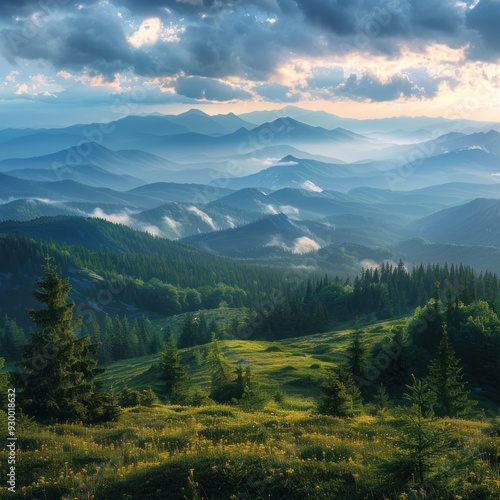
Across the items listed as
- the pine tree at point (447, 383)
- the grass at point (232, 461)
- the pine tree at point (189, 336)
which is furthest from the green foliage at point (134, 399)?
the pine tree at point (189, 336)

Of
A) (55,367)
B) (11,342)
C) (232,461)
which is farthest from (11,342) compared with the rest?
(232,461)

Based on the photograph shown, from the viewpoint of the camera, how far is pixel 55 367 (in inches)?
1084

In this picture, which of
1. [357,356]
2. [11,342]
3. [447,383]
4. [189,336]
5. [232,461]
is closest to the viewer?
[232,461]

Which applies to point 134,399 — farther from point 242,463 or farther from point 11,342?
point 11,342

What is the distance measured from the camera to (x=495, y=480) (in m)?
14.5

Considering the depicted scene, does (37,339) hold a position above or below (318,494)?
above

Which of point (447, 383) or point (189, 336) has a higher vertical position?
point (447, 383)

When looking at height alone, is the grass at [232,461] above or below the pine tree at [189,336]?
above

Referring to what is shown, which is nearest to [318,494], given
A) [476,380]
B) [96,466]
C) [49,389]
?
[96,466]

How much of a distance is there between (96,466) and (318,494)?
8.99 meters

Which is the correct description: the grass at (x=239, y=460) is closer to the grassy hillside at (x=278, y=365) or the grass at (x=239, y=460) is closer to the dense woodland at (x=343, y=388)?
the dense woodland at (x=343, y=388)

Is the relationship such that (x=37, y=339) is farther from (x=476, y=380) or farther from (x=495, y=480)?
(x=476, y=380)

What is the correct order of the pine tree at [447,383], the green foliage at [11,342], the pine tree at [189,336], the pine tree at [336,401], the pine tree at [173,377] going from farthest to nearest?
1. the green foliage at [11,342]
2. the pine tree at [189,336]
3. the pine tree at [173,377]
4. the pine tree at [447,383]
5. the pine tree at [336,401]

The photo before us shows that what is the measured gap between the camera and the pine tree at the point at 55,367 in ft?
89.4
